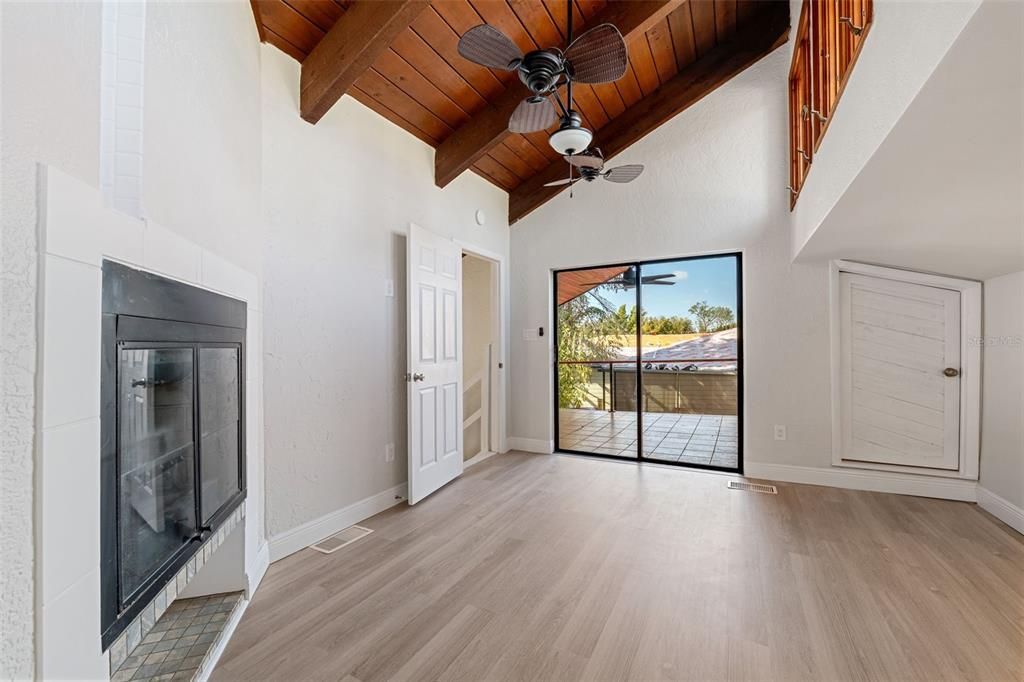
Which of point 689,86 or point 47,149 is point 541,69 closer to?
point 47,149

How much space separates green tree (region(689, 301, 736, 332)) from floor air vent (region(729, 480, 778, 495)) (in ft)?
4.45

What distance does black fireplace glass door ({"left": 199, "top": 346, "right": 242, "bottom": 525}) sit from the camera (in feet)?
5.57

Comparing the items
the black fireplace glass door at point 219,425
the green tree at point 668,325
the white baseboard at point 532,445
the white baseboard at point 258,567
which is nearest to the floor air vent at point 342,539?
the white baseboard at point 258,567

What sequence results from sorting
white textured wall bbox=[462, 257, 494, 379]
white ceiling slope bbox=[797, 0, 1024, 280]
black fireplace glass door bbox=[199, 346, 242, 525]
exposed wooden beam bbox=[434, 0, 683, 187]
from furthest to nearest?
1. white textured wall bbox=[462, 257, 494, 379]
2. exposed wooden beam bbox=[434, 0, 683, 187]
3. black fireplace glass door bbox=[199, 346, 242, 525]
4. white ceiling slope bbox=[797, 0, 1024, 280]

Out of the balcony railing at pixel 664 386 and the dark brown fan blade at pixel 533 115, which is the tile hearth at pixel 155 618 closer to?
the dark brown fan blade at pixel 533 115

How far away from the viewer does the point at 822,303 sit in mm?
3605

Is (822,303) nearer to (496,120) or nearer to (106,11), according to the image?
(496,120)

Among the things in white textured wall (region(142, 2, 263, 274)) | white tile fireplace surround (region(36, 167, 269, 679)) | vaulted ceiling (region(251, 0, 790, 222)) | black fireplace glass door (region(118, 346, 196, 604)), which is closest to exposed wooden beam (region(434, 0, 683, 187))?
vaulted ceiling (region(251, 0, 790, 222))

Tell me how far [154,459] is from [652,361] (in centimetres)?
394

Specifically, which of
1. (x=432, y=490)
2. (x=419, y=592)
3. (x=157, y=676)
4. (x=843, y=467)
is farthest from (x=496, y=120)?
(x=843, y=467)

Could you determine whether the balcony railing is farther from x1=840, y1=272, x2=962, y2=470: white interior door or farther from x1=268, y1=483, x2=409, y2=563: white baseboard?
x1=268, y1=483, x2=409, y2=563: white baseboard

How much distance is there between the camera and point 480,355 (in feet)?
16.7

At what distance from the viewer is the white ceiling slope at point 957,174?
99cm

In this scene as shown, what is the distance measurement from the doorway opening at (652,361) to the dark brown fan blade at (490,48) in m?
2.63
